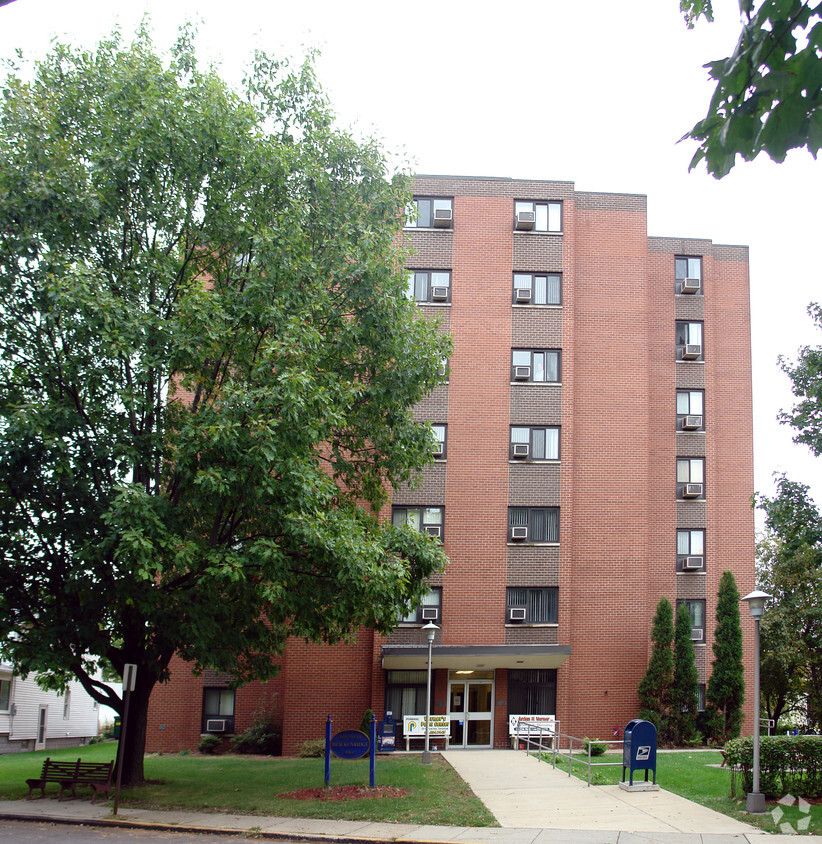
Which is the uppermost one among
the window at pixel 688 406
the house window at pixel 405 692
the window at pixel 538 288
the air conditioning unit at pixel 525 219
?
the air conditioning unit at pixel 525 219

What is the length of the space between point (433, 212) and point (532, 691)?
672 inches

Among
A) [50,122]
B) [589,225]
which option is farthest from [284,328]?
[589,225]

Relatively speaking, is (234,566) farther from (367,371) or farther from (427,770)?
(427,770)

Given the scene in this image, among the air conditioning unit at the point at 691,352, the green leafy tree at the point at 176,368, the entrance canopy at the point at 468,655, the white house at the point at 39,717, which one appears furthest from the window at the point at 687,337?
the white house at the point at 39,717

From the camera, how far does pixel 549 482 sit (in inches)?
1212

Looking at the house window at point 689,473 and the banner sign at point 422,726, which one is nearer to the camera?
the banner sign at point 422,726

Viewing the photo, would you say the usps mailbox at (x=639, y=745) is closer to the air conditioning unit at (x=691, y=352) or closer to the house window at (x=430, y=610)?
the house window at (x=430, y=610)

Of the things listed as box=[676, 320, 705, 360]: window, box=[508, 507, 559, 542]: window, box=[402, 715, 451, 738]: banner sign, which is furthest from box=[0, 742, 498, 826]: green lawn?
box=[676, 320, 705, 360]: window

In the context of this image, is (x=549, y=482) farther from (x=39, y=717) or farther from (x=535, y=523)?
(x=39, y=717)

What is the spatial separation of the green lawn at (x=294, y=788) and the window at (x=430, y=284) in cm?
1533

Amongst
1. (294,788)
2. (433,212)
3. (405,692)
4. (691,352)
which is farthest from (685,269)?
(294,788)

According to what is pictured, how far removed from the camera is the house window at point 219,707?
3038cm

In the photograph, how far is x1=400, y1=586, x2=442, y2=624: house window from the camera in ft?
97.2

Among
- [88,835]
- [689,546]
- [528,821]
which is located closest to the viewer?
[88,835]
